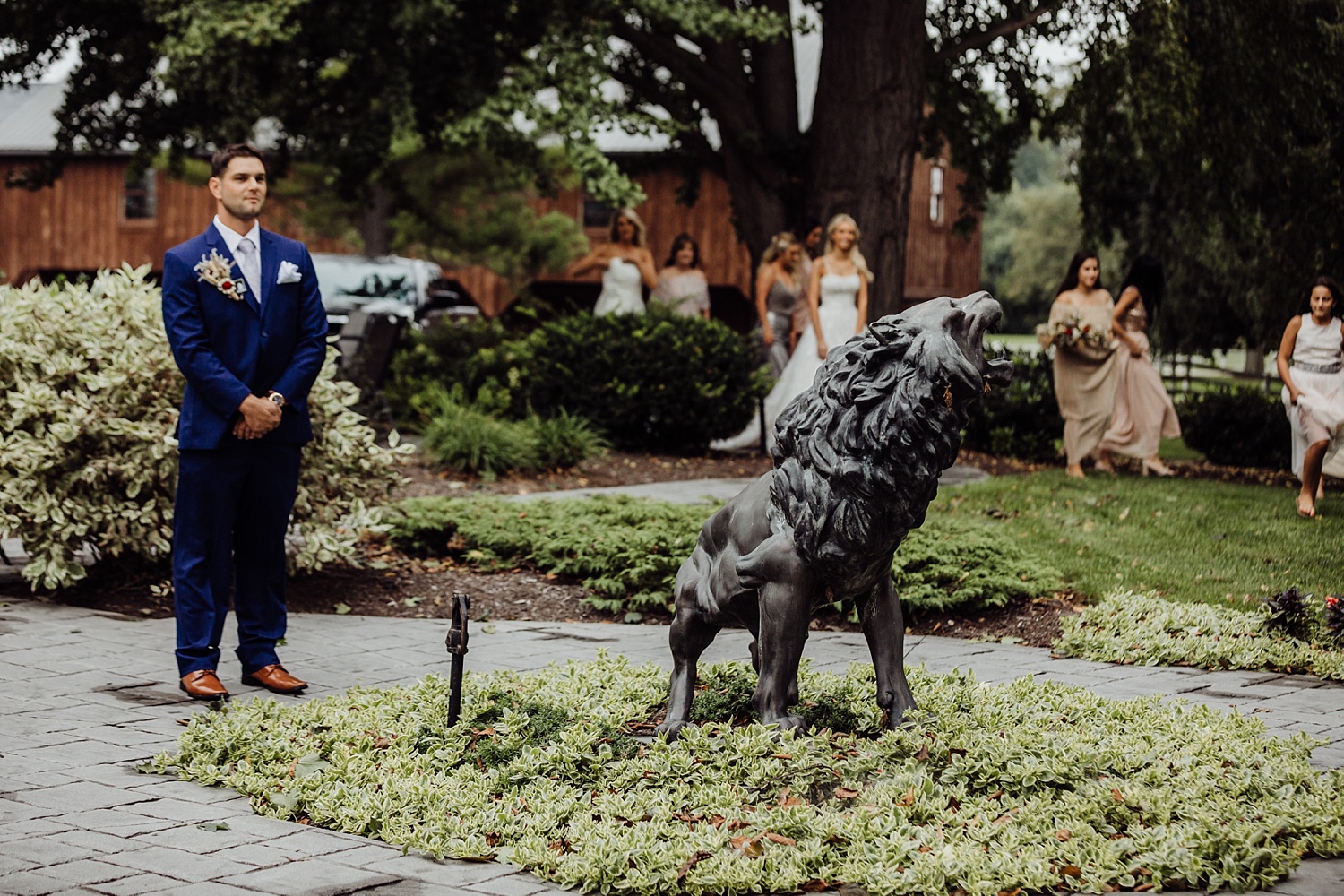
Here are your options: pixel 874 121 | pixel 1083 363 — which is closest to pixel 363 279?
pixel 874 121

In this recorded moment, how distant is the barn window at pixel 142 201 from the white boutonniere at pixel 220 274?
109 ft

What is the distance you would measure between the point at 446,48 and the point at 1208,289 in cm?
1827

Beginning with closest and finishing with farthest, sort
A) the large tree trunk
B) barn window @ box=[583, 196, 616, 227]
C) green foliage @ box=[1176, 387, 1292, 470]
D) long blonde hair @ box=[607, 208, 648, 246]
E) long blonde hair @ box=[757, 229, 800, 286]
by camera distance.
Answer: the large tree trunk, green foliage @ box=[1176, 387, 1292, 470], long blonde hair @ box=[757, 229, 800, 286], long blonde hair @ box=[607, 208, 648, 246], barn window @ box=[583, 196, 616, 227]

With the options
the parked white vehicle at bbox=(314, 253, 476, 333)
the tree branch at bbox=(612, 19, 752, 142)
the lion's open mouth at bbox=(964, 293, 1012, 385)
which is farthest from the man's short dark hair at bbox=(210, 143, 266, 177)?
the parked white vehicle at bbox=(314, 253, 476, 333)

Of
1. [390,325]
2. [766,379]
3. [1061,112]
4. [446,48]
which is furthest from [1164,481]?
[446,48]

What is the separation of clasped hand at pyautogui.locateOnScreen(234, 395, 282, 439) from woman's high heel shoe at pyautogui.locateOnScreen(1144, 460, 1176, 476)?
10.4m

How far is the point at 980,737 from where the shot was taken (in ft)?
14.9

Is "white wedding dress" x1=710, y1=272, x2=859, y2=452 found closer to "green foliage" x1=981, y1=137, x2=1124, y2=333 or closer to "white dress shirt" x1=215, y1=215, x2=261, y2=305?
"white dress shirt" x1=215, y1=215, x2=261, y2=305

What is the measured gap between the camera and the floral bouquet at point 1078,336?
44.8 feet

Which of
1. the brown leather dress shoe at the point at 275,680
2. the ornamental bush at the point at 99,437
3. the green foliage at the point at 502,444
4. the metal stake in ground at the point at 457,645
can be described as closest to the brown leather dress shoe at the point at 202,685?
the brown leather dress shoe at the point at 275,680

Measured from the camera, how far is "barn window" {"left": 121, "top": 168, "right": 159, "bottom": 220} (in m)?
36.6

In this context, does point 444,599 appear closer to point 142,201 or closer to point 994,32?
point 994,32

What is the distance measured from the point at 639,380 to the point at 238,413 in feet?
28.4

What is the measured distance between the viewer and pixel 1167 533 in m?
9.80
